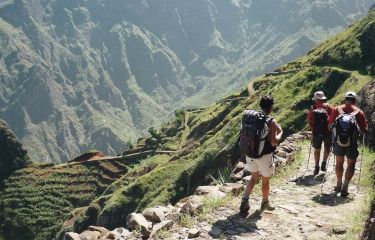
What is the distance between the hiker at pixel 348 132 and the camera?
52.2ft

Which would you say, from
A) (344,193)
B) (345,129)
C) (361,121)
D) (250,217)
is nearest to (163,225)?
(250,217)

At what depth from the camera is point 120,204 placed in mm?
87812

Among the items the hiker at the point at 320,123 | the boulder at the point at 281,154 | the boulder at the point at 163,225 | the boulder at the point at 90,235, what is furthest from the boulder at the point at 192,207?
the boulder at the point at 281,154

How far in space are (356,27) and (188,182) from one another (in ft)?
178

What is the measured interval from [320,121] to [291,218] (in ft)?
22.6

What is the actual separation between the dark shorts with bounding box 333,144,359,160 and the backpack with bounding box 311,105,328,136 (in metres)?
3.79

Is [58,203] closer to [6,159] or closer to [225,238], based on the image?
[6,159]

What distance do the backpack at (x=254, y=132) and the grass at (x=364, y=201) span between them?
329 cm

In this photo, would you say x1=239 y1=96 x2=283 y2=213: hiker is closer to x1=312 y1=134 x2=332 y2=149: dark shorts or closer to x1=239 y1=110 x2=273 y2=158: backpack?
x1=239 y1=110 x2=273 y2=158: backpack

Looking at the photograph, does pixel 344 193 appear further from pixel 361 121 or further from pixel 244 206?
pixel 244 206

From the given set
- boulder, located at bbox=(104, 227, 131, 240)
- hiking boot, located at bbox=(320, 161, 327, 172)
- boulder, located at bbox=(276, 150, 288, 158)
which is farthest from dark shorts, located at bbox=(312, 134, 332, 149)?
boulder, located at bbox=(104, 227, 131, 240)

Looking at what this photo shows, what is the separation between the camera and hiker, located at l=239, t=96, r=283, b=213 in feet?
44.7

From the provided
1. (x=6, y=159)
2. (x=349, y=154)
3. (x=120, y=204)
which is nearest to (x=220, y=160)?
(x=120, y=204)

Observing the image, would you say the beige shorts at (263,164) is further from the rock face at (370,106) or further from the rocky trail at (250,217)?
the rock face at (370,106)
